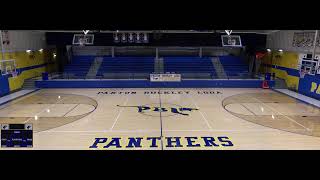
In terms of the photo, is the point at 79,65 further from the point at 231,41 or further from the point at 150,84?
the point at 231,41

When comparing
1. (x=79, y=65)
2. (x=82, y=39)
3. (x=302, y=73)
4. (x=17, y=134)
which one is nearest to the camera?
(x=17, y=134)

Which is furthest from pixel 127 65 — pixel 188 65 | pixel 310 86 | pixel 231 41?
pixel 310 86

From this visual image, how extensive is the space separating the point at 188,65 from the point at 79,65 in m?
10.6

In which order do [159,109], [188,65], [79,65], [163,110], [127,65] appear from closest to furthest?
[163,110], [159,109], [79,65], [127,65], [188,65]

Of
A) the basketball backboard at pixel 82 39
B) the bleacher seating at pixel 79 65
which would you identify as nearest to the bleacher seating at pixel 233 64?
the basketball backboard at pixel 82 39

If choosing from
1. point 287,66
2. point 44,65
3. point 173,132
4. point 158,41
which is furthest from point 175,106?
point 44,65

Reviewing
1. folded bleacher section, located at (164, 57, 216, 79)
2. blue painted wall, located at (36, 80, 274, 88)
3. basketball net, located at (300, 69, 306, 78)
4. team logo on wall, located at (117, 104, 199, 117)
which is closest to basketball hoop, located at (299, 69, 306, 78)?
basketball net, located at (300, 69, 306, 78)

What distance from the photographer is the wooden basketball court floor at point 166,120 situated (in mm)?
8133

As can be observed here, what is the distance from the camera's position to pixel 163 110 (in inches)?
481
